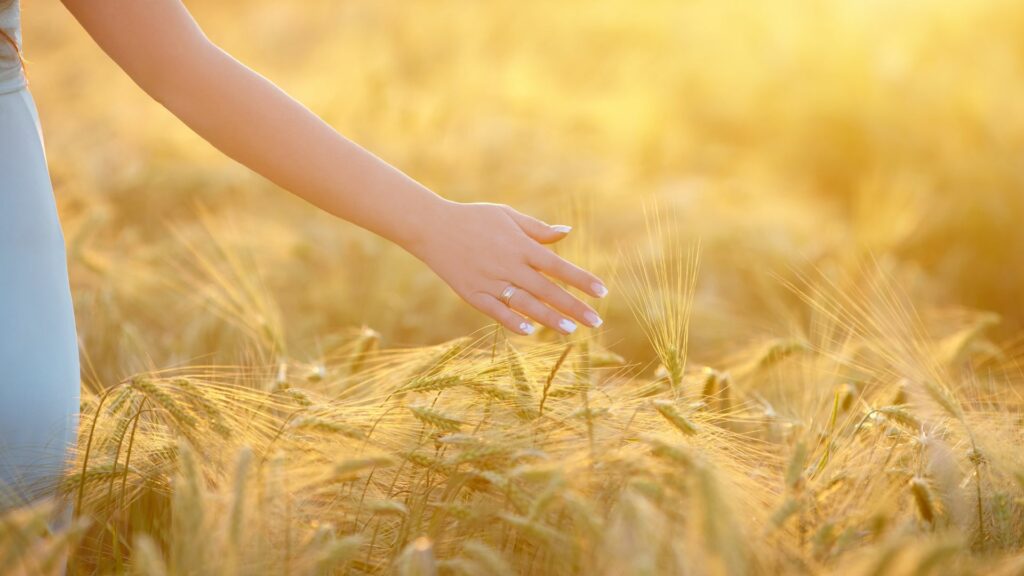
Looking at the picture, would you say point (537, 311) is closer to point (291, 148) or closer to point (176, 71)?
point (291, 148)

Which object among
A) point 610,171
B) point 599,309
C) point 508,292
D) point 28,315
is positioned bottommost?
point 28,315

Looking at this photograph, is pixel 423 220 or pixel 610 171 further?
pixel 610 171

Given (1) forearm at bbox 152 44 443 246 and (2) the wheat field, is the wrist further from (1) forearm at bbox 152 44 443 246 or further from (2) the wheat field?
(2) the wheat field

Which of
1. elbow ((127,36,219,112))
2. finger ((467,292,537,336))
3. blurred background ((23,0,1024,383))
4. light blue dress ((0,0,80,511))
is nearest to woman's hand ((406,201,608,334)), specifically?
finger ((467,292,537,336))

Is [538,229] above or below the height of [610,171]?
below

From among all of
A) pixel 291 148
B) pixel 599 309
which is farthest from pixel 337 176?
pixel 599 309

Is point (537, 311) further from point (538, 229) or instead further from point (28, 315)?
point (28, 315)

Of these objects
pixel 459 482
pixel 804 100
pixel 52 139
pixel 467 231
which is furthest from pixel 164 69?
pixel 804 100

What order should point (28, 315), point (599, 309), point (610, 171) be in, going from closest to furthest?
point (28, 315) < point (599, 309) < point (610, 171)

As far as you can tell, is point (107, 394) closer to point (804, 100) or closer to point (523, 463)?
point (523, 463)

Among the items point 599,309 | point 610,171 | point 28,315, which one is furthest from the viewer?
point 610,171
